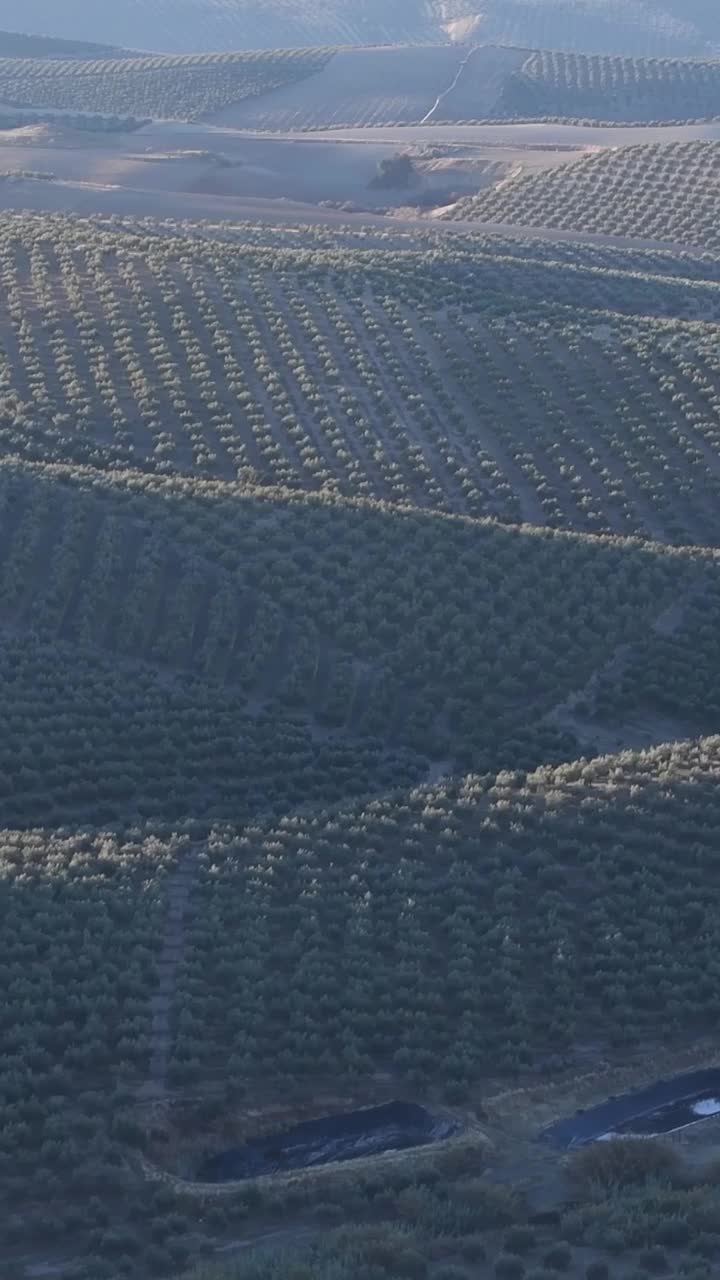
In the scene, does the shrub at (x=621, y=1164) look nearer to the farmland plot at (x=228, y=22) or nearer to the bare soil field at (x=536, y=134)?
the bare soil field at (x=536, y=134)

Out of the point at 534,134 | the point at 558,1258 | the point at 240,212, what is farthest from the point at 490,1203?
the point at 534,134

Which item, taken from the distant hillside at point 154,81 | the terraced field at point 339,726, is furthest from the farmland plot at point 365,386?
the distant hillside at point 154,81

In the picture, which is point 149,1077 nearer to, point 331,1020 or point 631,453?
point 331,1020

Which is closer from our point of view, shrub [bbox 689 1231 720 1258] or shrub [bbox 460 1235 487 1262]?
shrub [bbox 689 1231 720 1258]

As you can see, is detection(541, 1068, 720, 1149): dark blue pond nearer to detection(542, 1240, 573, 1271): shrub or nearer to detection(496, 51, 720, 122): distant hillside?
detection(542, 1240, 573, 1271): shrub

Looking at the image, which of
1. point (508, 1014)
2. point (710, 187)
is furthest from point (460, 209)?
point (508, 1014)

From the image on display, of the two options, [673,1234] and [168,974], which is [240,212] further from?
[673,1234]

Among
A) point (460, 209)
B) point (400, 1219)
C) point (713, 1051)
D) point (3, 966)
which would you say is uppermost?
point (460, 209)

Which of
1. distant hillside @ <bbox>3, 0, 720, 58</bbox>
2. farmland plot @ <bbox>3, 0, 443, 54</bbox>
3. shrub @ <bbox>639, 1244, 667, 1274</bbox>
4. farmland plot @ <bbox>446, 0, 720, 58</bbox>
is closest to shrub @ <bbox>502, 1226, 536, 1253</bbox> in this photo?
shrub @ <bbox>639, 1244, 667, 1274</bbox>
